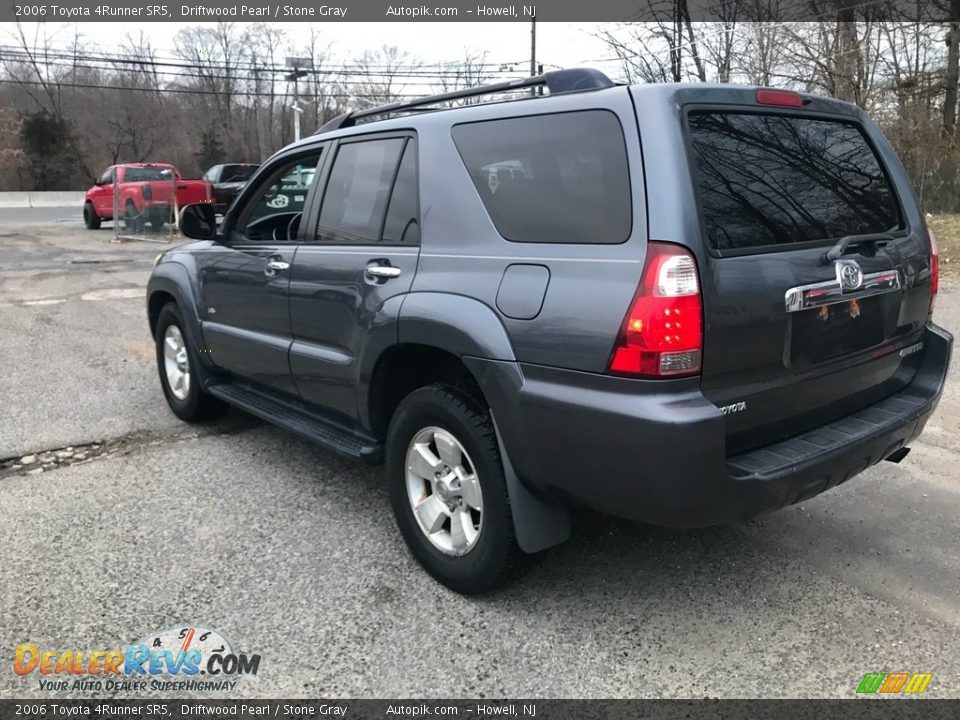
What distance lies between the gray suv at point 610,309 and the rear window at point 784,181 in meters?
0.01

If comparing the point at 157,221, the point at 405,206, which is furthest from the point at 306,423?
the point at 157,221

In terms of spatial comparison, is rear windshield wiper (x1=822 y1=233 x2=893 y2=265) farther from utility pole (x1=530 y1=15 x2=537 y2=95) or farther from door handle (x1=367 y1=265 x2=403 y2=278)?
utility pole (x1=530 y1=15 x2=537 y2=95)

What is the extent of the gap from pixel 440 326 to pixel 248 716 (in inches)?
56.9

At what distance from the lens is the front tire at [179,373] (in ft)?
16.5

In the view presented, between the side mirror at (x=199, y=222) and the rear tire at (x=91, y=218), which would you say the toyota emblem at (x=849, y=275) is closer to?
the side mirror at (x=199, y=222)

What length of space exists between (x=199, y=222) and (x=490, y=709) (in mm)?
3398

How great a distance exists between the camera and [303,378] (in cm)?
385

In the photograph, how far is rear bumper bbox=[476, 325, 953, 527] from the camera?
2.36 meters

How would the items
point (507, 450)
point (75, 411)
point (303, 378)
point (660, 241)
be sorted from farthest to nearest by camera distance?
point (75, 411), point (303, 378), point (507, 450), point (660, 241)

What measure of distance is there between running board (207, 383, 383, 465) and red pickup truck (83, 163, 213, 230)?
13.3 meters

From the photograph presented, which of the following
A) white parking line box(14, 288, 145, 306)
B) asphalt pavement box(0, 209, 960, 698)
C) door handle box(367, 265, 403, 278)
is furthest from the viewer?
white parking line box(14, 288, 145, 306)

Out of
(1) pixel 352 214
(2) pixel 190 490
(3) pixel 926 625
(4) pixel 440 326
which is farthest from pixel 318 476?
(3) pixel 926 625

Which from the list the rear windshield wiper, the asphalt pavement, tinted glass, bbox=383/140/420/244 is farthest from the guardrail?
the rear windshield wiper

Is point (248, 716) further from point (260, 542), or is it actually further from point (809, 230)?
point (809, 230)
